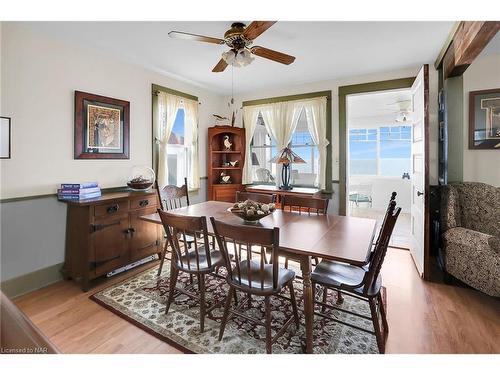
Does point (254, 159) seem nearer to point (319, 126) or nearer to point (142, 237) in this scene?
point (319, 126)

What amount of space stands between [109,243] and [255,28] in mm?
2469

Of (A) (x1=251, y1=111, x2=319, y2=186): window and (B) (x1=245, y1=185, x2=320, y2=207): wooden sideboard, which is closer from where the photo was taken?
(B) (x1=245, y1=185, x2=320, y2=207): wooden sideboard

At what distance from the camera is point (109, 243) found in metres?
2.82

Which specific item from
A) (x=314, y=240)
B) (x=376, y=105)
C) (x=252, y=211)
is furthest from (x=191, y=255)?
(x=376, y=105)

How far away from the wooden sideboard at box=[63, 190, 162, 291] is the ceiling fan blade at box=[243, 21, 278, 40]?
2.06m

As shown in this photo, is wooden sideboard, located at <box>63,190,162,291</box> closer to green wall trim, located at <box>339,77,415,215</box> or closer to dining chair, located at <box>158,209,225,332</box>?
dining chair, located at <box>158,209,225,332</box>

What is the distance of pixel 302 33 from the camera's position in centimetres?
266

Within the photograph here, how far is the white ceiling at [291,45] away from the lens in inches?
99.7

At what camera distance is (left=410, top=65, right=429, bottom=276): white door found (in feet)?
8.84

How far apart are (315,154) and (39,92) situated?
3.66 meters

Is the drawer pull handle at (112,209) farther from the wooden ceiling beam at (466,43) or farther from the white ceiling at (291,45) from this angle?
the wooden ceiling beam at (466,43)

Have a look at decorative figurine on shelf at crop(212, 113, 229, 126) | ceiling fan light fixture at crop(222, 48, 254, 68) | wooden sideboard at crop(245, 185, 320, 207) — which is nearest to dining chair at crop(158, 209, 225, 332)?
ceiling fan light fixture at crop(222, 48, 254, 68)
